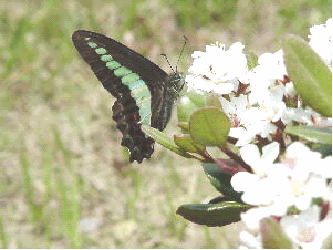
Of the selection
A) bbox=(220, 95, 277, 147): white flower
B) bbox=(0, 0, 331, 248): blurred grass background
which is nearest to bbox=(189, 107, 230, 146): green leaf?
bbox=(220, 95, 277, 147): white flower

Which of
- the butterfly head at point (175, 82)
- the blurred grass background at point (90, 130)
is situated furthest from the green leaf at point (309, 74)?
the blurred grass background at point (90, 130)

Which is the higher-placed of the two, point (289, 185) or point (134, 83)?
point (134, 83)

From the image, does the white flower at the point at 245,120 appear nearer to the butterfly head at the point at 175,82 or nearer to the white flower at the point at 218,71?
the white flower at the point at 218,71

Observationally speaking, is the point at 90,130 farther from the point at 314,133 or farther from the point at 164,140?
the point at 314,133

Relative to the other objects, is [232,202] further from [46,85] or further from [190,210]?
[46,85]

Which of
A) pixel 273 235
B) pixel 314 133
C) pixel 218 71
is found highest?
pixel 218 71

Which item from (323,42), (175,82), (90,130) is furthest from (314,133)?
(90,130)
